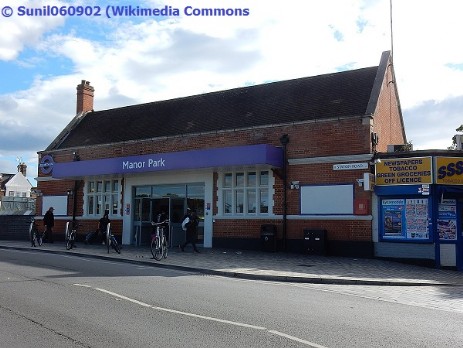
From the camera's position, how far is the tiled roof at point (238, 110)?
62.0 feet

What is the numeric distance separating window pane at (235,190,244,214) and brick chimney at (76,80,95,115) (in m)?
14.6

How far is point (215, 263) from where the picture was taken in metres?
14.5

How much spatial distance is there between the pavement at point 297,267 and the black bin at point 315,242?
30cm

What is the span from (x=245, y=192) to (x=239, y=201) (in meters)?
0.53

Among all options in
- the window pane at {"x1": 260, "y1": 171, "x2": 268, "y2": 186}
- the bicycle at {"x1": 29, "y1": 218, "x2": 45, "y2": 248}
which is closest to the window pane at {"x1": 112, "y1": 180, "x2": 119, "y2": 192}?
the bicycle at {"x1": 29, "y1": 218, "x2": 45, "y2": 248}

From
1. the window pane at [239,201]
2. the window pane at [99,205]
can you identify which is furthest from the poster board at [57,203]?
the window pane at [239,201]

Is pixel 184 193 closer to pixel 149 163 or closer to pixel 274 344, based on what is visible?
pixel 149 163

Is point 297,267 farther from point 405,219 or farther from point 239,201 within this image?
point 239,201

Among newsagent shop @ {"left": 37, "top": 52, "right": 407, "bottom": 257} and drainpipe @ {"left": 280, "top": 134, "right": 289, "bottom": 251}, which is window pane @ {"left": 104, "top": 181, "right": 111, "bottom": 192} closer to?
newsagent shop @ {"left": 37, "top": 52, "right": 407, "bottom": 257}

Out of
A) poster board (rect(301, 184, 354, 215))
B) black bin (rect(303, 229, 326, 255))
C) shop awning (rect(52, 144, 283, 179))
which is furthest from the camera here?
shop awning (rect(52, 144, 283, 179))

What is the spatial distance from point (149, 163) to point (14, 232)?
11.7 m

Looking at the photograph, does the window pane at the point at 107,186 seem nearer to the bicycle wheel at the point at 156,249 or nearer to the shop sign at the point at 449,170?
the bicycle wheel at the point at 156,249

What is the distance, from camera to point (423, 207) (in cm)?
1564

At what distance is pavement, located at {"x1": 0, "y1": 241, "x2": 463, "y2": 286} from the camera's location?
1211 centimetres
